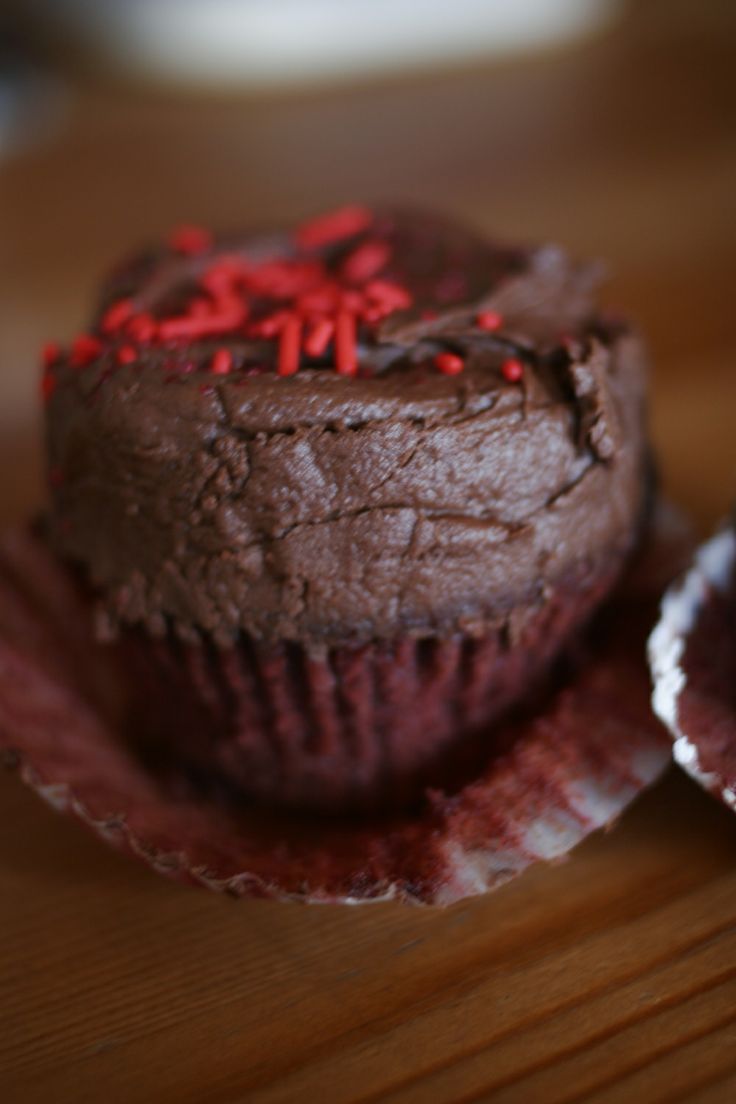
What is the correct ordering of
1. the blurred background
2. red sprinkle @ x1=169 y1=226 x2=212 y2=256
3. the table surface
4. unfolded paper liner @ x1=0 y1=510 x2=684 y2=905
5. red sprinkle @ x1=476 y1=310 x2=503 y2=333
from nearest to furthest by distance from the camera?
the table surface < unfolded paper liner @ x1=0 y1=510 x2=684 y2=905 < red sprinkle @ x1=476 y1=310 x2=503 y2=333 < red sprinkle @ x1=169 y1=226 x2=212 y2=256 < the blurred background

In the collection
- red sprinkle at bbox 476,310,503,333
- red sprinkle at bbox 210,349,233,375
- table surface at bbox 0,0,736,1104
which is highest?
red sprinkle at bbox 210,349,233,375

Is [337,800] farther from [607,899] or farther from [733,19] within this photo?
[733,19]

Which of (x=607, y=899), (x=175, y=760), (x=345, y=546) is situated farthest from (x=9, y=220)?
(x=607, y=899)

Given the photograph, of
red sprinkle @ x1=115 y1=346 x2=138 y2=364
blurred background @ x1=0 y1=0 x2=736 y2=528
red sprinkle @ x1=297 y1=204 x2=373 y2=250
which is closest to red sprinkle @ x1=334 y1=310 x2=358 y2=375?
red sprinkle @ x1=115 y1=346 x2=138 y2=364

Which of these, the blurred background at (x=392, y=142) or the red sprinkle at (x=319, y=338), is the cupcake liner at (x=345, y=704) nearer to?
the red sprinkle at (x=319, y=338)

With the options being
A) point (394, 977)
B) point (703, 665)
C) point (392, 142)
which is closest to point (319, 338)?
point (703, 665)

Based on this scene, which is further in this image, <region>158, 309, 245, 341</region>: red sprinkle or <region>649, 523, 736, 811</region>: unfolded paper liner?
<region>158, 309, 245, 341</region>: red sprinkle

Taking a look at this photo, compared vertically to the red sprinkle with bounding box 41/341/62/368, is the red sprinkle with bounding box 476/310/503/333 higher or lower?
lower

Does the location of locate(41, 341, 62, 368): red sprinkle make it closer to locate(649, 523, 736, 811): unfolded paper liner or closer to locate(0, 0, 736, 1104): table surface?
locate(0, 0, 736, 1104): table surface
